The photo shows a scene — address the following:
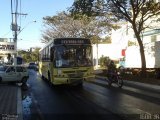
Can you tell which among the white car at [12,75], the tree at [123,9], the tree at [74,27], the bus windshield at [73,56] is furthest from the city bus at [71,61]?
the tree at [74,27]

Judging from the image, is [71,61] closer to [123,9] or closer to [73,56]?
[73,56]

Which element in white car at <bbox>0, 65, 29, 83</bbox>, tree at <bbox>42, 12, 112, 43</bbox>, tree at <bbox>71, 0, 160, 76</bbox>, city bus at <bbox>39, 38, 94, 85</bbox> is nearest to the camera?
city bus at <bbox>39, 38, 94, 85</bbox>

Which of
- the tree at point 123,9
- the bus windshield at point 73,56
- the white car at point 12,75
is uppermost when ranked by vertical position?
the tree at point 123,9

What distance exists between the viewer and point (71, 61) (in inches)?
960


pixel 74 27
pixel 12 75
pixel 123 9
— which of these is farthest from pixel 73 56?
pixel 74 27

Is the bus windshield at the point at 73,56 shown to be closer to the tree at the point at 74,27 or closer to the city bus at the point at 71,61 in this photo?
the city bus at the point at 71,61

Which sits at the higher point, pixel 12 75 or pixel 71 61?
pixel 71 61

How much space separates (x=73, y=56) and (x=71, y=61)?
35 cm

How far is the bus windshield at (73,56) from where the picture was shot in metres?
24.4

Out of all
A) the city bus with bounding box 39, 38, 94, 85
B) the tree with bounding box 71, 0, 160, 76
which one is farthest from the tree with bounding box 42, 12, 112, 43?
the city bus with bounding box 39, 38, 94, 85

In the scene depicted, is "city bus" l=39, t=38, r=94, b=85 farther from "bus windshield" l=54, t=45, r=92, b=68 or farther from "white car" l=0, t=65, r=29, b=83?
"white car" l=0, t=65, r=29, b=83

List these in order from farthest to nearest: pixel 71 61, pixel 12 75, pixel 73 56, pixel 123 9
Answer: pixel 123 9, pixel 12 75, pixel 73 56, pixel 71 61

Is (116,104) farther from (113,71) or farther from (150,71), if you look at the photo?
(150,71)

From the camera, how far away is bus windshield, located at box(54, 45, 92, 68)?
80.0 ft
